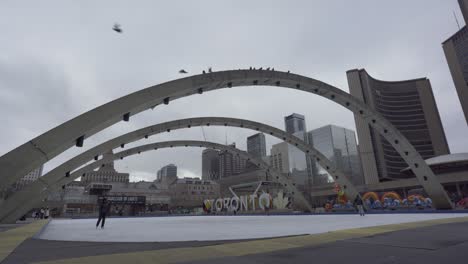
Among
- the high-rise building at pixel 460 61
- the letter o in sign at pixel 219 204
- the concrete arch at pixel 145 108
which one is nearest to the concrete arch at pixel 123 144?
the concrete arch at pixel 145 108

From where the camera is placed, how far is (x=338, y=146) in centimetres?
18075

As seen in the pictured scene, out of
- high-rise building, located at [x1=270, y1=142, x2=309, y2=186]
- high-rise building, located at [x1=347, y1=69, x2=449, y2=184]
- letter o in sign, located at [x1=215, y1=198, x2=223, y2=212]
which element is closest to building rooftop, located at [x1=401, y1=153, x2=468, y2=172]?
high-rise building, located at [x1=347, y1=69, x2=449, y2=184]

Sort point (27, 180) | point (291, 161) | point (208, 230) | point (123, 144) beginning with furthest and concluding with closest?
point (291, 161) → point (27, 180) → point (123, 144) → point (208, 230)

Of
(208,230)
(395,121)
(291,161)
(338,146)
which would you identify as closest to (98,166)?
(208,230)

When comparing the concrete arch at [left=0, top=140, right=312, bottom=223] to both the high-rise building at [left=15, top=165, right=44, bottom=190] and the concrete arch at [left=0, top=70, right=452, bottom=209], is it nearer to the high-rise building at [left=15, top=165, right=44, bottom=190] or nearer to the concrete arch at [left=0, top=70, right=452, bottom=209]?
the concrete arch at [left=0, top=70, right=452, bottom=209]

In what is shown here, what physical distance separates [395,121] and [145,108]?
17482cm

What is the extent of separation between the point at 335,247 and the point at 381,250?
1005 mm

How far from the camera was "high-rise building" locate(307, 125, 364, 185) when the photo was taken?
578 feet

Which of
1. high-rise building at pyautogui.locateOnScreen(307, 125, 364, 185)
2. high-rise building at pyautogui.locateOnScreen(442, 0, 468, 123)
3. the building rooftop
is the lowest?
the building rooftop

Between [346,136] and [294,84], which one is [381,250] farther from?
[346,136]

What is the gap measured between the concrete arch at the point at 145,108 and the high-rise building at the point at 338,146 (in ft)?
515

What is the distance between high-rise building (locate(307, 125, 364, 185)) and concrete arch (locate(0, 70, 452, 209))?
515 ft

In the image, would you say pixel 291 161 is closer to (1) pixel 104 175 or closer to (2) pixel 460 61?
(2) pixel 460 61

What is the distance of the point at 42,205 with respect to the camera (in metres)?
78.5
